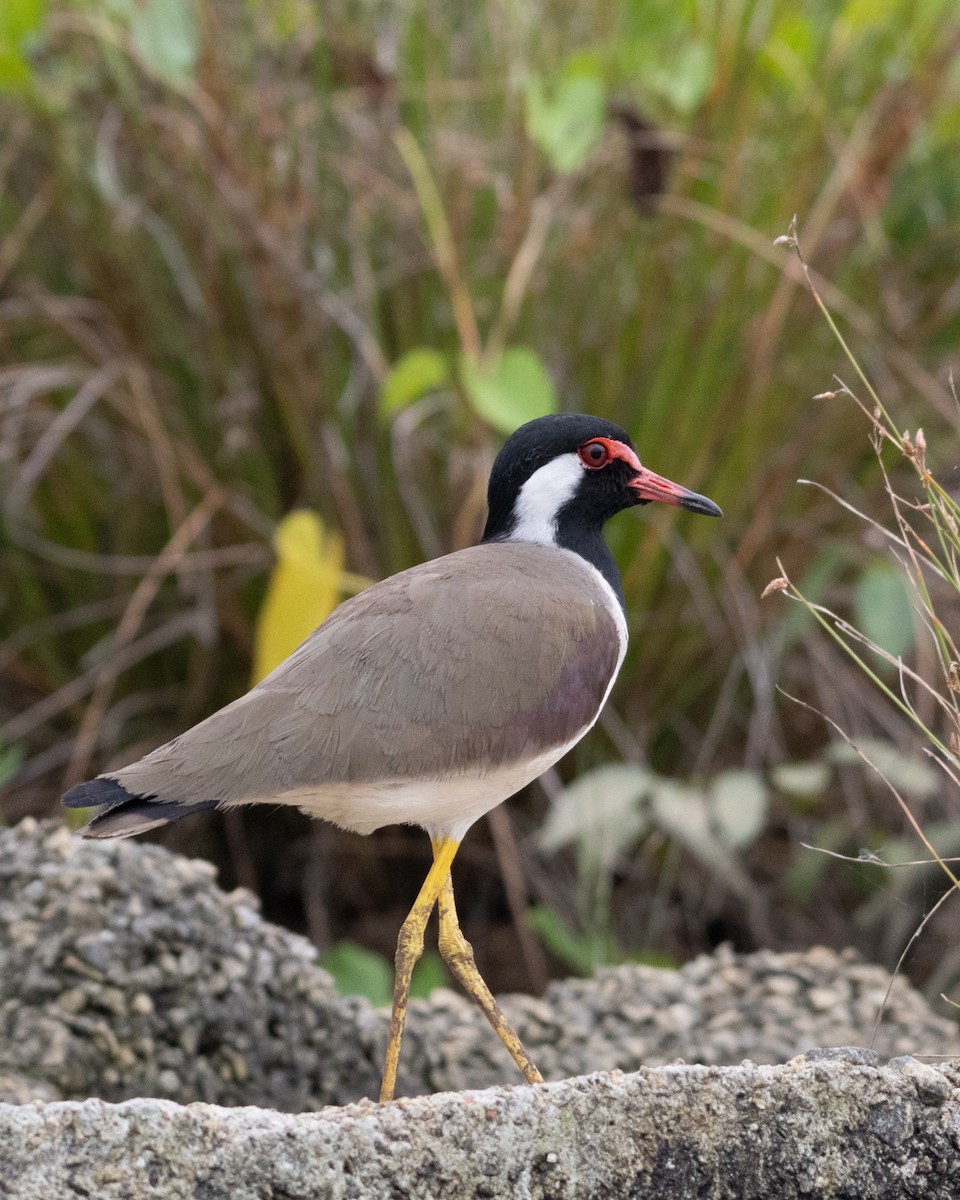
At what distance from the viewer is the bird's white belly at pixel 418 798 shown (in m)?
2.58

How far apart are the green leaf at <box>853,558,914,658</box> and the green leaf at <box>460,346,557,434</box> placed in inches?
38.0

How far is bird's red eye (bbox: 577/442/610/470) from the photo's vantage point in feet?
9.78

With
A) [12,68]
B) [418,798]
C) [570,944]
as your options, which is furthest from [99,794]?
[12,68]

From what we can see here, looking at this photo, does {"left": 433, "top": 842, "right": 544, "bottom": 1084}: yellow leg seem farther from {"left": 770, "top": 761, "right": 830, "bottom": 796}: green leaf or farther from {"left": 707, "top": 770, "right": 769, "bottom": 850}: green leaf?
{"left": 770, "top": 761, "right": 830, "bottom": 796}: green leaf

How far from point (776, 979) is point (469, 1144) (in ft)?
6.54

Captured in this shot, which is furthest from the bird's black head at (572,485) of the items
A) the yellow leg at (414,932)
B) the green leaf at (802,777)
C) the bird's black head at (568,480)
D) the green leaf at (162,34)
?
the green leaf at (162,34)

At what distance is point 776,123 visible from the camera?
512cm

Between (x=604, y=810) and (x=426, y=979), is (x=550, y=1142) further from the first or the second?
(x=426, y=979)

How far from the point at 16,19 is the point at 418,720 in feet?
8.51

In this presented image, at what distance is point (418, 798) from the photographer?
259 centimetres

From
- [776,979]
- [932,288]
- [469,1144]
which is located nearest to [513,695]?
[469,1144]

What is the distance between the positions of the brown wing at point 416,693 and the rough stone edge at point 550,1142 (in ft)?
2.26

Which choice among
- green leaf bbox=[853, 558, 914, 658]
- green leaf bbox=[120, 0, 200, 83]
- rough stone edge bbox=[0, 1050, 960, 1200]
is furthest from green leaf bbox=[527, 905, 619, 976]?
green leaf bbox=[120, 0, 200, 83]

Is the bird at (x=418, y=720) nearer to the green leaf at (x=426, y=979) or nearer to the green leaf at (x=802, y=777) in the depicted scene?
the green leaf at (x=802, y=777)
